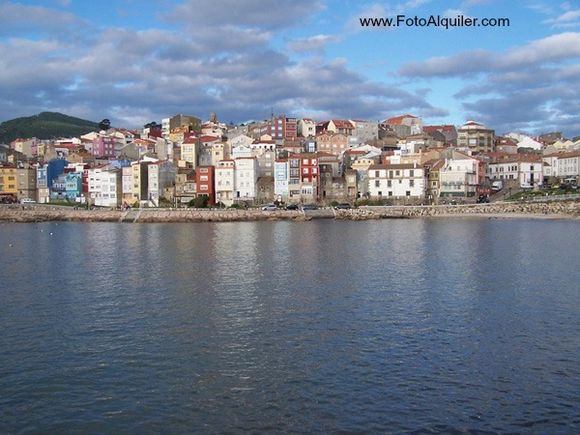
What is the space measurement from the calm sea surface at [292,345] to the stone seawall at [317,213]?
35722 millimetres

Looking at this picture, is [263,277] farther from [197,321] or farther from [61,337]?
[61,337]

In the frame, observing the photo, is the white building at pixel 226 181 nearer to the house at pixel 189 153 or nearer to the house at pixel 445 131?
the house at pixel 189 153

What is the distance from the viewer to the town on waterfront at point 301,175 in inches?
2945

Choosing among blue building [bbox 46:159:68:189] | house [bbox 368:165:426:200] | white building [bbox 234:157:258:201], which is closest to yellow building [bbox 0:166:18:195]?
blue building [bbox 46:159:68:189]

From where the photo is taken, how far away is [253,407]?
11.2m

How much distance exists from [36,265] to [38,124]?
157426mm

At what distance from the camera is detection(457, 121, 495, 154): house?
310 feet

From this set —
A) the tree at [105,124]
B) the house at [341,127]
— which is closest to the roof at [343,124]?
the house at [341,127]

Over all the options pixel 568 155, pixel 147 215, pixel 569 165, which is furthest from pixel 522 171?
pixel 147 215

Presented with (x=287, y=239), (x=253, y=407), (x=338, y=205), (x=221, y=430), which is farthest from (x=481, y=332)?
(x=338, y=205)

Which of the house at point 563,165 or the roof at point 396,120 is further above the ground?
the roof at point 396,120

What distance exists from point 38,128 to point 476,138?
12361 cm

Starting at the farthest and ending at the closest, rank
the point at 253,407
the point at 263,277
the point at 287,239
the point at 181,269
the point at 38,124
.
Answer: the point at 38,124 → the point at 287,239 → the point at 181,269 → the point at 263,277 → the point at 253,407

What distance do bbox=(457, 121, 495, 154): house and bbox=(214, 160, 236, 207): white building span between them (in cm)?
3911
